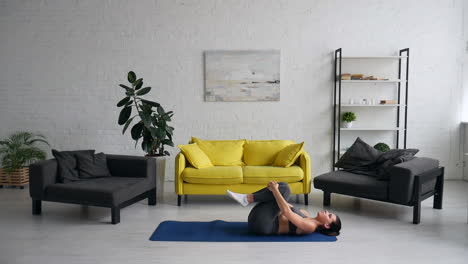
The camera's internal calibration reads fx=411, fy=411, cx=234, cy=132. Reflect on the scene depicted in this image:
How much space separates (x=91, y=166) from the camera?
16.2 feet

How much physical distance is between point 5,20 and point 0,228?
3825 millimetres

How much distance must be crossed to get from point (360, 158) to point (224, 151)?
5.76ft

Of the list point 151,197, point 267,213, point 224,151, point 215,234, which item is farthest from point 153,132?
point 267,213

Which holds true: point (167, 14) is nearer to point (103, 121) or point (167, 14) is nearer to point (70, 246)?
point (103, 121)

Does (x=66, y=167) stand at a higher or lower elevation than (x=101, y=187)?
higher

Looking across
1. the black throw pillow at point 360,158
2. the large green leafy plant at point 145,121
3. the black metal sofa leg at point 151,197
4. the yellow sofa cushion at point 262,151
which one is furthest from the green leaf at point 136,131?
the black throw pillow at point 360,158

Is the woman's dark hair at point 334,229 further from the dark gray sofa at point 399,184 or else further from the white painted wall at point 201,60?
the white painted wall at point 201,60

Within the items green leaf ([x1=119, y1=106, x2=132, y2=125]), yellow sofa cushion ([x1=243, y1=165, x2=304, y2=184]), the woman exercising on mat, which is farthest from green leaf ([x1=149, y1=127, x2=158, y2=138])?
the woman exercising on mat

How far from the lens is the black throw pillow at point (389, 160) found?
460cm

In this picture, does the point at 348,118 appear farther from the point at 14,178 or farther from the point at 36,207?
the point at 14,178

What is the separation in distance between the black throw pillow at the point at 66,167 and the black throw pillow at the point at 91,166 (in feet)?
0.20

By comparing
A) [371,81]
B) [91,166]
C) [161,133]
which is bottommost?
[91,166]

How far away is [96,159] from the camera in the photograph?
5.07 m

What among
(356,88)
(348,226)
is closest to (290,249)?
(348,226)
